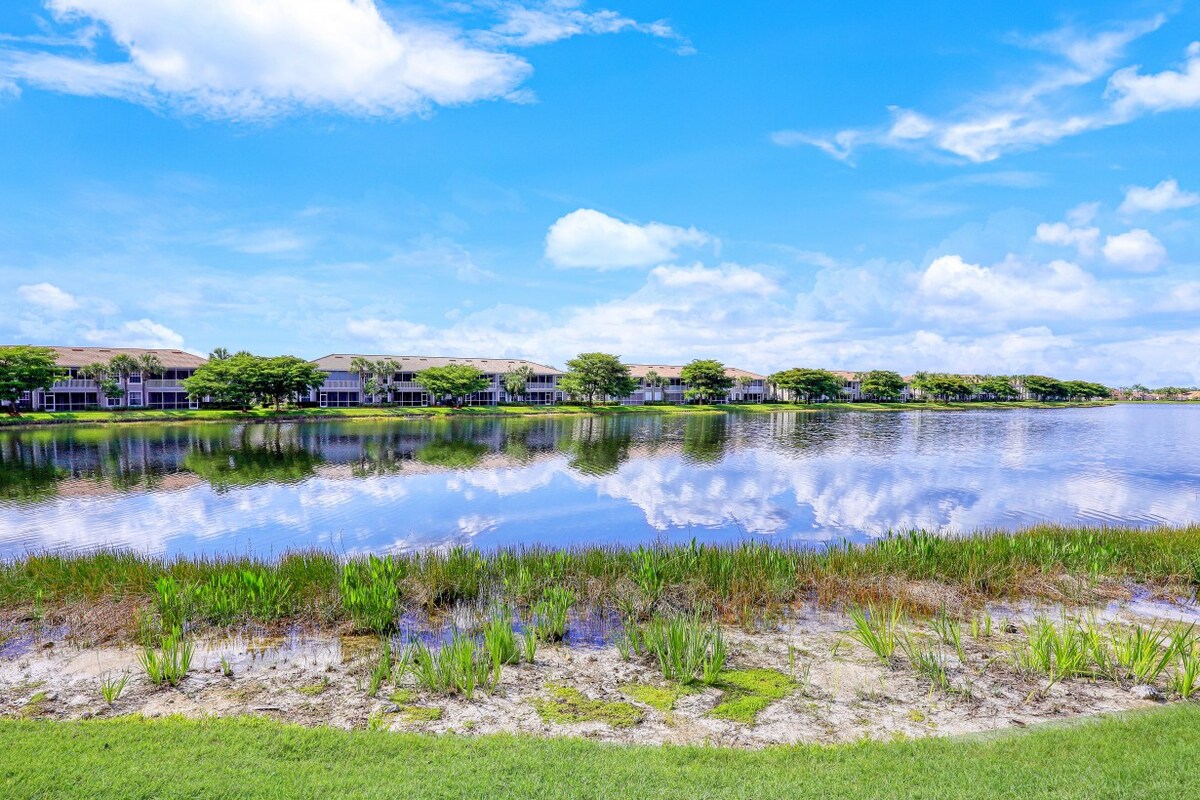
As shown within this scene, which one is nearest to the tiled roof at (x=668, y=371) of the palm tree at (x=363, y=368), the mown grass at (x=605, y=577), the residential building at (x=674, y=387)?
the residential building at (x=674, y=387)

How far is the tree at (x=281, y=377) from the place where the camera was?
68500 millimetres

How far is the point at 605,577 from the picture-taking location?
11.5 metres

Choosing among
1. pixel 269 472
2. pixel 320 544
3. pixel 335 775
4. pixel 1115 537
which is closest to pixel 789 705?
pixel 335 775

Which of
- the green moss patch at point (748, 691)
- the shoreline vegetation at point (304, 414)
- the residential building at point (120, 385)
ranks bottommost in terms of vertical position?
the green moss patch at point (748, 691)

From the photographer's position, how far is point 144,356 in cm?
7050

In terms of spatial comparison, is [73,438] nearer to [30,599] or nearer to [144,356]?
[144,356]

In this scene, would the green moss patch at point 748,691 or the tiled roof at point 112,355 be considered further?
the tiled roof at point 112,355

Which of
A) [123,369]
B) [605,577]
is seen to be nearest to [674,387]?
[123,369]

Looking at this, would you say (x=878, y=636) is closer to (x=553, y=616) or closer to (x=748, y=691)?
(x=748, y=691)

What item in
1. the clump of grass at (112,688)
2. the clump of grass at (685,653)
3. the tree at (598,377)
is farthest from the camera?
the tree at (598,377)

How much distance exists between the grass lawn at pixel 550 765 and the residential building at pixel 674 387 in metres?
94.6

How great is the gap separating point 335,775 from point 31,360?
7385 centimetres

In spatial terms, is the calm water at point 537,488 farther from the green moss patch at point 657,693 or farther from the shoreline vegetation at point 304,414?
the shoreline vegetation at point 304,414

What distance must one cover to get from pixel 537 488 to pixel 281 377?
5437 centimetres
